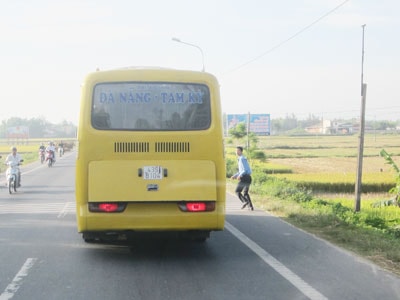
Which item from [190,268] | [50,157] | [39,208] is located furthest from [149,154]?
[50,157]

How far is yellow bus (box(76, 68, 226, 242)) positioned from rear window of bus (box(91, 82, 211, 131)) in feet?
0.05

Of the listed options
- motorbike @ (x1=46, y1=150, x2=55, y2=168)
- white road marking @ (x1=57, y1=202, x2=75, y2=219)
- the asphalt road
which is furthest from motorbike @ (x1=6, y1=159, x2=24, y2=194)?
motorbike @ (x1=46, y1=150, x2=55, y2=168)

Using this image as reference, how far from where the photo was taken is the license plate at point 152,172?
8617 mm

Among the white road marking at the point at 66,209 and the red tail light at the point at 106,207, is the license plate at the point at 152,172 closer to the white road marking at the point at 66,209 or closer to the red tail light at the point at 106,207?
the red tail light at the point at 106,207

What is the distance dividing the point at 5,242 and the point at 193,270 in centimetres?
401

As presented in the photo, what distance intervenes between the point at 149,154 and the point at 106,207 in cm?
96

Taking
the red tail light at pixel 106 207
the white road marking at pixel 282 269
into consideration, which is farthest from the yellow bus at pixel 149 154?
the white road marking at pixel 282 269

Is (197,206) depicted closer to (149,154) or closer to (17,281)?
(149,154)

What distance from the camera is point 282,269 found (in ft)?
26.6

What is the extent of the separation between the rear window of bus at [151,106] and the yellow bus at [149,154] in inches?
0.6

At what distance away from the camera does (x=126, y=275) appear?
773 cm

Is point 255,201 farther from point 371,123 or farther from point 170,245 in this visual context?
point 371,123

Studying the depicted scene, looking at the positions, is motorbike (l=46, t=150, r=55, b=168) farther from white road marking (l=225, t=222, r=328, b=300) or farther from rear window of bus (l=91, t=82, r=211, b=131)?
rear window of bus (l=91, t=82, r=211, b=131)

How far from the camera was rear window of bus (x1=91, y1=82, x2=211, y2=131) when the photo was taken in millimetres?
8789
